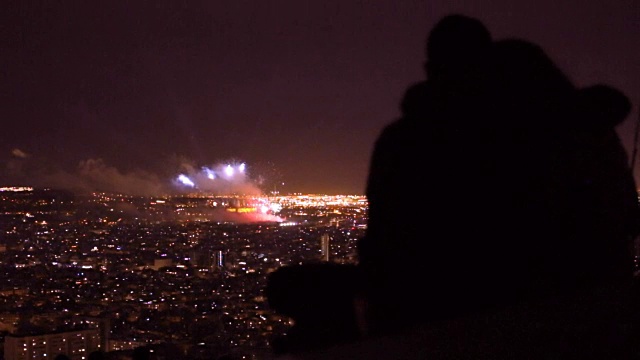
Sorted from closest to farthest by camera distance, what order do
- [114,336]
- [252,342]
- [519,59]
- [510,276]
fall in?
[510,276] → [519,59] → [252,342] → [114,336]

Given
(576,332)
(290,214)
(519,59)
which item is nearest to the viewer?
(576,332)

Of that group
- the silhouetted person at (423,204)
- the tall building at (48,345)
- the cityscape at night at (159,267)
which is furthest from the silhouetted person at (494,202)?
the tall building at (48,345)

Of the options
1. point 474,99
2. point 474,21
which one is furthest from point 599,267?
point 474,21

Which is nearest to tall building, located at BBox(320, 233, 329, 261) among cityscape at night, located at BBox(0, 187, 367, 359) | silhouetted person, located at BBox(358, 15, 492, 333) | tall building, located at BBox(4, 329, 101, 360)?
cityscape at night, located at BBox(0, 187, 367, 359)

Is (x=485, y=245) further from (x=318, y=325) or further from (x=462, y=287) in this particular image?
(x=318, y=325)

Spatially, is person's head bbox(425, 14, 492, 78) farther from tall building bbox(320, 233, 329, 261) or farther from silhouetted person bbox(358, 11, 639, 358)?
tall building bbox(320, 233, 329, 261)

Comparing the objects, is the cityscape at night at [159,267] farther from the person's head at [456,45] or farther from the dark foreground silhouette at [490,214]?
the person's head at [456,45]

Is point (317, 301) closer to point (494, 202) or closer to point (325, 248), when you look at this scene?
point (494, 202)
